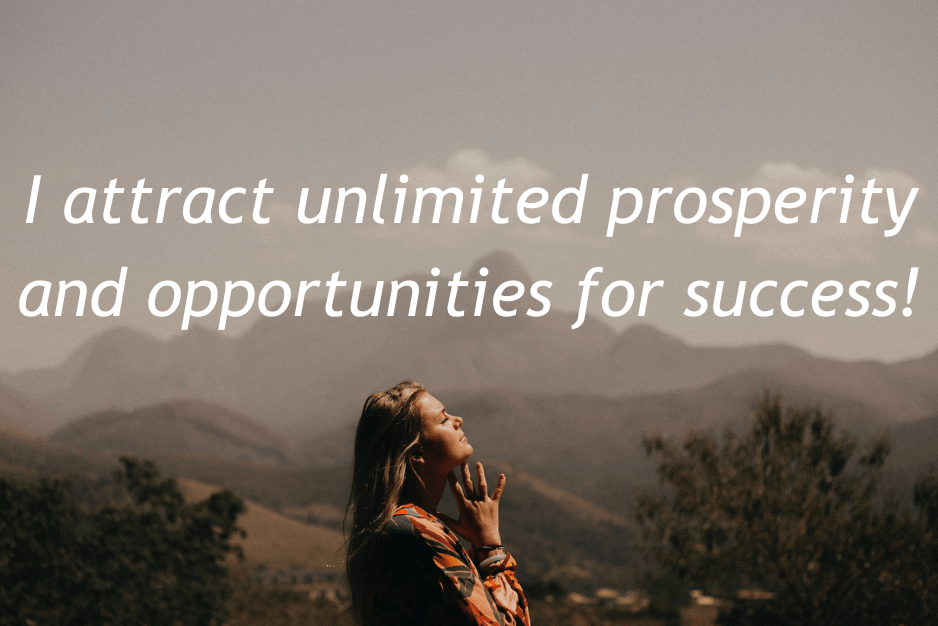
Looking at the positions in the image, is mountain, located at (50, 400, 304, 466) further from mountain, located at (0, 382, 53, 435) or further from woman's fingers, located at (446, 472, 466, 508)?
woman's fingers, located at (446, 472, 466, 508)

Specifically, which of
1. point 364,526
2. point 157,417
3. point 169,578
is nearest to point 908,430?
point 169,578

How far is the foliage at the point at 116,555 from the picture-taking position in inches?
491

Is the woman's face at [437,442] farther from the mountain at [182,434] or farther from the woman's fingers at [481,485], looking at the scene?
the mountain at [182,434]

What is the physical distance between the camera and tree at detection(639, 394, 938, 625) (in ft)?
46.8

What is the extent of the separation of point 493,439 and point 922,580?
126054 millimetres

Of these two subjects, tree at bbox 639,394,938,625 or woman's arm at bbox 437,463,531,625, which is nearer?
Answer: woman's arm at bbox 437,463,531,625

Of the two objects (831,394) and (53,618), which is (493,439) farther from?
(53,618)

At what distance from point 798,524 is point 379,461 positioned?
47.9ft

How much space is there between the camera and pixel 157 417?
153125mm

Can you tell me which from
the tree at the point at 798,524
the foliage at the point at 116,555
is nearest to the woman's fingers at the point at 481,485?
the foliage at the point at 116,555

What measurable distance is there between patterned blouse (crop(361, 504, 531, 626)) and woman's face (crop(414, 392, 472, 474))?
23 centimetres

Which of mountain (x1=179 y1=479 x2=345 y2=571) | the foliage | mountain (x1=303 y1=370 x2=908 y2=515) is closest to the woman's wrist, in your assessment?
the foliage

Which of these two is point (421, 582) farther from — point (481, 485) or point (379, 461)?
point (481, 485)

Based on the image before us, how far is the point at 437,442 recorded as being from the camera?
7.61 ft
